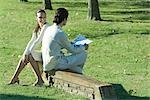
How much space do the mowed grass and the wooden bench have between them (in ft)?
0.38

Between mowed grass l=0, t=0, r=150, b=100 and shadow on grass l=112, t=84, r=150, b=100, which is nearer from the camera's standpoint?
shadow on grass l=112, t=84, r=150, b=100

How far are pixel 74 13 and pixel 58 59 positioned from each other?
12.3 m

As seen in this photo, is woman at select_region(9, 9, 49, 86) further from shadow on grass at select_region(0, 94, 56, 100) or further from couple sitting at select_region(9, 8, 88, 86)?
shadow on grass at select_region(0, 94, 56, 100)

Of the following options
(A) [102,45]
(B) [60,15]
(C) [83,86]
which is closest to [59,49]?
(B) [60,15]

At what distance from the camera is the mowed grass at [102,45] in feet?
26.8

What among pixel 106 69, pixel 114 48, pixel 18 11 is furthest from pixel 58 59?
pixel 18 11

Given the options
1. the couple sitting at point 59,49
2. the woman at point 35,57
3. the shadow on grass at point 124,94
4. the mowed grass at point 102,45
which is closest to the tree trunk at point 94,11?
the mowed grass at point 102,45

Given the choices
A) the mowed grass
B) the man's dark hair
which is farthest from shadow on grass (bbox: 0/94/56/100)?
Result: the man's dark hair

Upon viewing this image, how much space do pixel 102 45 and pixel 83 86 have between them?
5947 mm

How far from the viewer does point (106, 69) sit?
10.3m

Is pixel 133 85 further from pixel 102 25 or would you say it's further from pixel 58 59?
pixel 102 25

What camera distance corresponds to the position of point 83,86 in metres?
7.50

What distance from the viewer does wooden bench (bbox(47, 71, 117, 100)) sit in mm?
7109

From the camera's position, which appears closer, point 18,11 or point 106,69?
point 106,69
